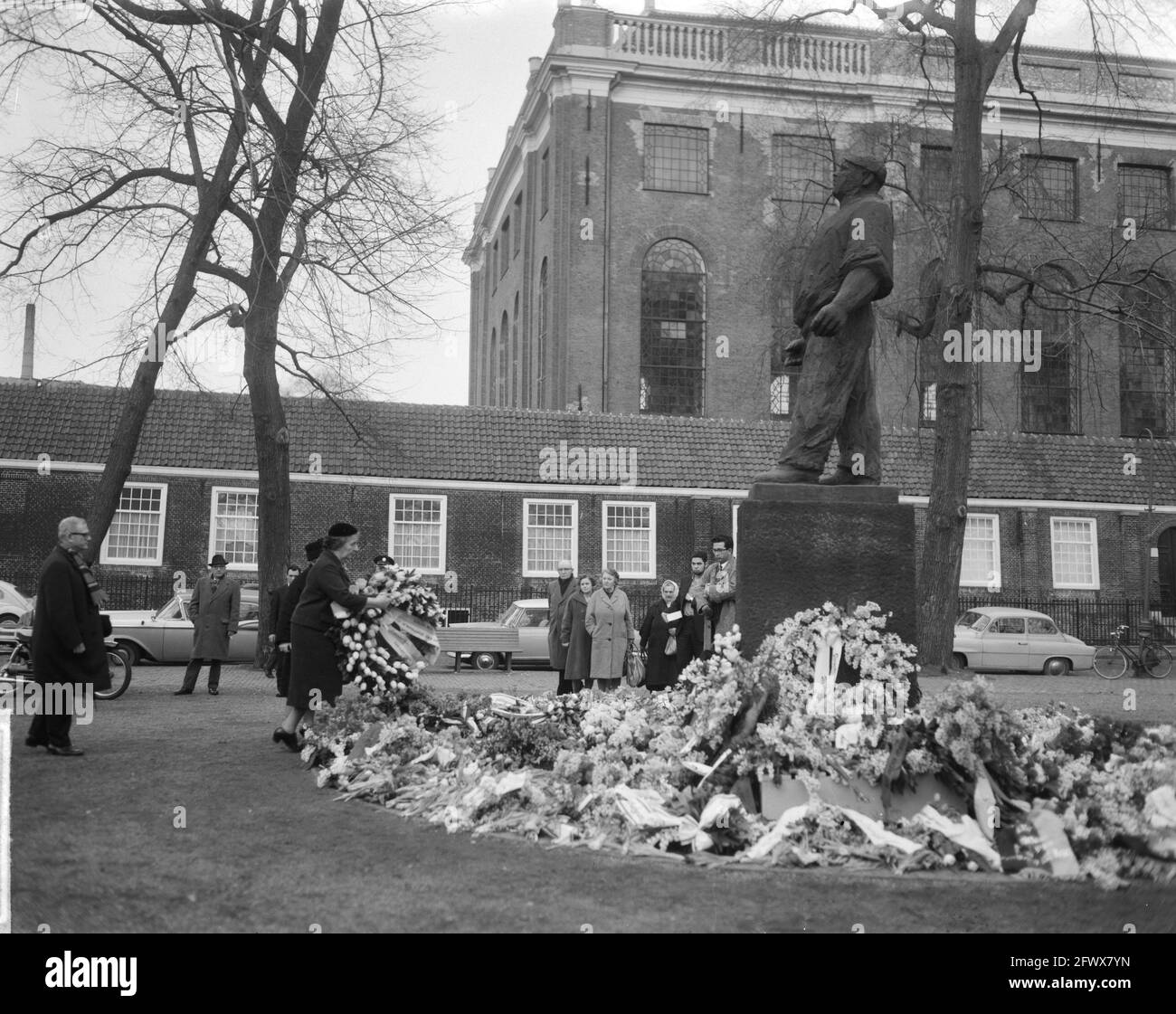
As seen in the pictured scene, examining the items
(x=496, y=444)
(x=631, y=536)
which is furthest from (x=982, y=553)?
(x=496, y=444)

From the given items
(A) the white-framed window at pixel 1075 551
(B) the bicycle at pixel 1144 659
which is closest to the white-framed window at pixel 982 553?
(A) the white-framed window at pixel 1075 551

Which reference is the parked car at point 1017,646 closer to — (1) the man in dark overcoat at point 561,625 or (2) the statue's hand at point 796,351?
(1) the man in dark overcoat at point 561,625

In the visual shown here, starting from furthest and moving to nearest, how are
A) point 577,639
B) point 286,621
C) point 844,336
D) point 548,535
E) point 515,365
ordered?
point 515,365
point 548,535
point 577,639
point 286,621
point 844,336

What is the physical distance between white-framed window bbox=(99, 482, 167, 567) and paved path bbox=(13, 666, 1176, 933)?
22033 millimetres

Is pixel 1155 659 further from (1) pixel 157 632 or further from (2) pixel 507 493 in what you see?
(1) pixel 157 632

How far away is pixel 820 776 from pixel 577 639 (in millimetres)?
7706

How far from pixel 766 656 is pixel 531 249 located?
38462 mm

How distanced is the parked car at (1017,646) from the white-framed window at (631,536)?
27.3 feet

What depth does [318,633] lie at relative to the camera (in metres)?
9.86

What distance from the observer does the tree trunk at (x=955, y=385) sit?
1789 centimetres

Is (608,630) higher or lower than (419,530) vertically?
lower

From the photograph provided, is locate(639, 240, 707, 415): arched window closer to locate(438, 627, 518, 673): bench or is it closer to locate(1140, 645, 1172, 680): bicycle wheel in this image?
locate(438, 627, 518, 673): bench
